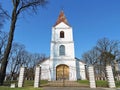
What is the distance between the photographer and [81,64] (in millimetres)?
32219

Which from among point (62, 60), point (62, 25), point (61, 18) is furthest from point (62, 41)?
point (61, 18)

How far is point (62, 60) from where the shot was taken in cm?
3098

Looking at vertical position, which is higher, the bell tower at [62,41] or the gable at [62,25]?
the gable at [62,25]

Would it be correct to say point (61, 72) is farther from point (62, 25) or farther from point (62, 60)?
point (62, 25)

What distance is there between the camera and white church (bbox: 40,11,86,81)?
96.0 feet

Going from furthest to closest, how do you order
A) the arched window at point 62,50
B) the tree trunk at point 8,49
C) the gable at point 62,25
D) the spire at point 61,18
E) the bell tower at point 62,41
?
the spire at point 61,18 → the gable at point 62,25 → the arched window at point 62,50 → the bell tower at point 62,41 → the tree trunk at point 8,49

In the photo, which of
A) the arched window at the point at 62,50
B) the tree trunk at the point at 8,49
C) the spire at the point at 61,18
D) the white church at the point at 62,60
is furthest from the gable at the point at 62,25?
the tree trunk at the point at 8,49

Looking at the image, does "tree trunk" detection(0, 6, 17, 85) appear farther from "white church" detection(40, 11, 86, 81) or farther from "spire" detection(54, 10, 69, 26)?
"spire" detection(54, 10, 69, 26)

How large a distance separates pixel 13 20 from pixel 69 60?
58.2 feet

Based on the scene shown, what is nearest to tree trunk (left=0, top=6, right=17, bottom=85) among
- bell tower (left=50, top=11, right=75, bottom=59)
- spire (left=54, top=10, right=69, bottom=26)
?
bell tower (left=50, top=11, right=75, bottom=59)

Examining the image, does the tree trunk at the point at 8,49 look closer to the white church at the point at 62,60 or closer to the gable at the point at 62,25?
the white church at the point at 62,60

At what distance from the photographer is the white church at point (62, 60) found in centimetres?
2925

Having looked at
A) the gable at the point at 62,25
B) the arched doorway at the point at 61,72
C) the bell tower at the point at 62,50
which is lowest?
the arched doorway at the point at 61,72

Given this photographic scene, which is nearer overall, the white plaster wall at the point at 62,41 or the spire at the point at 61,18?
the white plaster wall at the point at 62,41
